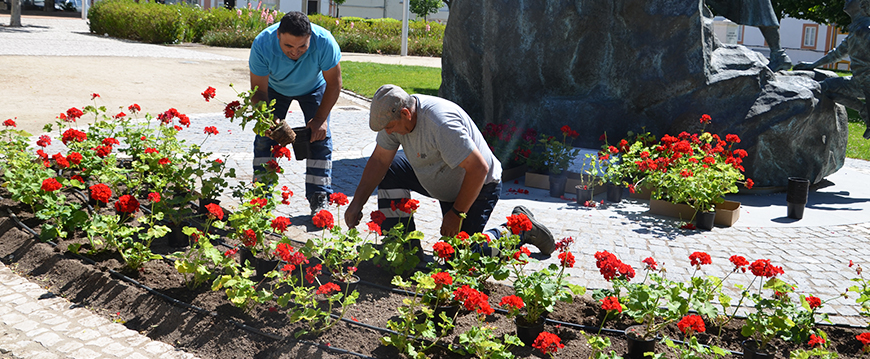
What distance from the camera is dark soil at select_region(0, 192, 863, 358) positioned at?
10.5 feet

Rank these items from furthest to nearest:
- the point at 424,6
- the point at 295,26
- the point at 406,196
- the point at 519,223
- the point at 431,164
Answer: the point at 424,6 < the point at 295,26 < the point at 406,196 < the point at 431,164 < the point at 519,223

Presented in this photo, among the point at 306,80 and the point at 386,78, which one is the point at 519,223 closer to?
the point at 306,80

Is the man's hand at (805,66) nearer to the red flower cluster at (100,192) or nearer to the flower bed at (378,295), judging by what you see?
the flower bed at (378,295)

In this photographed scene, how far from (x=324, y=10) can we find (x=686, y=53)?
1800 inches

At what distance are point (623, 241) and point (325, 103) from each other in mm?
2463

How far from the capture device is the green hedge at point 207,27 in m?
22.5

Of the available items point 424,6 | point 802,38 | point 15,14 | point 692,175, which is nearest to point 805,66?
point 692,175

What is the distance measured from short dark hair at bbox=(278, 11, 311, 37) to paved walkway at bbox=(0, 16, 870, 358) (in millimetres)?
1324

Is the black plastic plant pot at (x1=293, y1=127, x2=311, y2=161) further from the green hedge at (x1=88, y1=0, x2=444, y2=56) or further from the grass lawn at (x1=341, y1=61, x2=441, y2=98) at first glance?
the green hedge at (x1=88, y1=0, x2=444, y2=56)

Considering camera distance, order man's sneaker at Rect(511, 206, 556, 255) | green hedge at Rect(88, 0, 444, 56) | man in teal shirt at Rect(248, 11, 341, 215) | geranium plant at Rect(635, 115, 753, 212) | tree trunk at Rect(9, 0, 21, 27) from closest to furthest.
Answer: man's sneaker at Rect(511, 206, 556, 255) < man in teal shirt at Rect(248, 11, 341, 215) < geranium plant at Rect(635, 115, 753, 212) < green hedge at Rect(88, 0, 444, 56) < tree trunk at Rect(9, 0, 21, 27)

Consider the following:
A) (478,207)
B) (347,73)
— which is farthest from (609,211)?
(347,73)

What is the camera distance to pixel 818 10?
83.7ft

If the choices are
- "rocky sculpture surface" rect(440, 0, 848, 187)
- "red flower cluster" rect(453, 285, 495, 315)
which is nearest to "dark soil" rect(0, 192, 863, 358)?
"red flower cluster" rect(453, 285, 495, 315)

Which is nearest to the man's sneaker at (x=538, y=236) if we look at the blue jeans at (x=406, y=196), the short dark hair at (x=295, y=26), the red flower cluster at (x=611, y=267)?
the blue jeans at (x=406, y=196)
